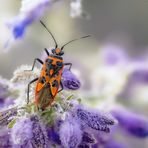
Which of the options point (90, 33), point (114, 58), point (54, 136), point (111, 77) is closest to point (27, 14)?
point (54, 136)

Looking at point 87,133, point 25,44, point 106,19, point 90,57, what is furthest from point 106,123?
point 106,19

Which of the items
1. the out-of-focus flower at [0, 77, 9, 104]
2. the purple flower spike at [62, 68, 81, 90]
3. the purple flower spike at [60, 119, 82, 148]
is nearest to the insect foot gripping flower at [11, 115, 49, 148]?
the purple flower spike at [60, 119, 82, 148]

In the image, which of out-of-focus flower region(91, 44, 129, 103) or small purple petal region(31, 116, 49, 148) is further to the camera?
out-of-focus flower region(91, 44, 129, 103)

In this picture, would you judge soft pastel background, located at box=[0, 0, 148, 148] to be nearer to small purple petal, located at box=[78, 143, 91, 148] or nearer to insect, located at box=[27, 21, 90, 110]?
insect, located at box=[27, 21, 90, 110]

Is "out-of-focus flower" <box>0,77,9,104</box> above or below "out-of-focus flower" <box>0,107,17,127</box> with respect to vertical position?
above

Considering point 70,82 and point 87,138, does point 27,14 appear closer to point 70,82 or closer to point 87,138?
point 70,82

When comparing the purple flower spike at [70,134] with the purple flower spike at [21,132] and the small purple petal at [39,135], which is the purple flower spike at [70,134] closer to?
the small purple petal at [39,135]

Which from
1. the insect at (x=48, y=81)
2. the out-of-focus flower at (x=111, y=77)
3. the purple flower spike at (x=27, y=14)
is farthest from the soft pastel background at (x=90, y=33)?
the insect at (x=48, y=81)
